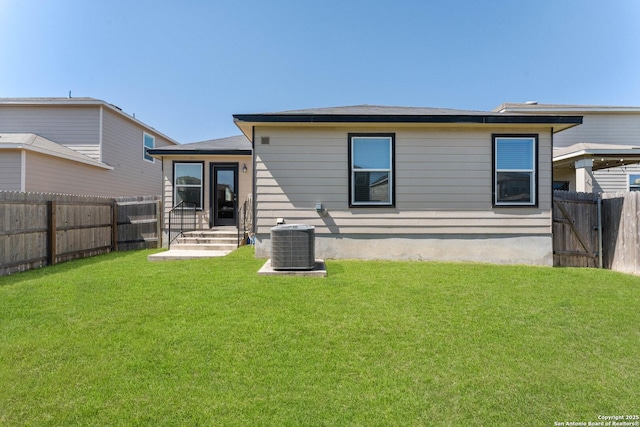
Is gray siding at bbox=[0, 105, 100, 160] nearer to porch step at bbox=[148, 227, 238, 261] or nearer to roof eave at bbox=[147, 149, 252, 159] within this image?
roof eave at bbox=[147, 149, 252, 159]

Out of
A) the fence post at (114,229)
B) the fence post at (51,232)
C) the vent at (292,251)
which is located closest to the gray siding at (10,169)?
the fence post at (114,229)

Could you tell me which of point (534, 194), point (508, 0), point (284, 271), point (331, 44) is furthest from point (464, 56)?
point (284, 271)

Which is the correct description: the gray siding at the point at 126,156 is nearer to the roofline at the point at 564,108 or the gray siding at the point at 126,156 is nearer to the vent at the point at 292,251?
the vent at the point at 292,251

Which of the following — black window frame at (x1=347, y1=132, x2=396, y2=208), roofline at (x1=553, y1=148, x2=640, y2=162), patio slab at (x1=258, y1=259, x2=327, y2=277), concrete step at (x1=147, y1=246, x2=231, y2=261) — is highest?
roofline at (x1=553, y1=148, x2=640, y2=162)

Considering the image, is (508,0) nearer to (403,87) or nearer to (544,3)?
(544,3)

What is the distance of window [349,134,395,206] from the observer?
6.61 m

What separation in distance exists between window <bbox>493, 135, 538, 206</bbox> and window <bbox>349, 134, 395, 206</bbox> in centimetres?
229

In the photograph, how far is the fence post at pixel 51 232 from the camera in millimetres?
6375

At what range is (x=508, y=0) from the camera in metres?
10.2

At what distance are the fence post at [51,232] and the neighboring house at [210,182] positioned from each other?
302 cm

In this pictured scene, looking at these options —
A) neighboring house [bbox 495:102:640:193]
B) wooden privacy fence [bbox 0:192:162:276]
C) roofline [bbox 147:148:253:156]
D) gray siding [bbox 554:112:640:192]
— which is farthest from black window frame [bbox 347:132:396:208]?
gray siding [bbox 554:112:640:192]

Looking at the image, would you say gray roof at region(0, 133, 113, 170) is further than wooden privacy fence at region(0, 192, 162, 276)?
Yes

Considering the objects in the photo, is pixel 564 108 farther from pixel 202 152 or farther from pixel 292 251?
pixel 202 152

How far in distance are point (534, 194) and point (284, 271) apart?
221 inches
